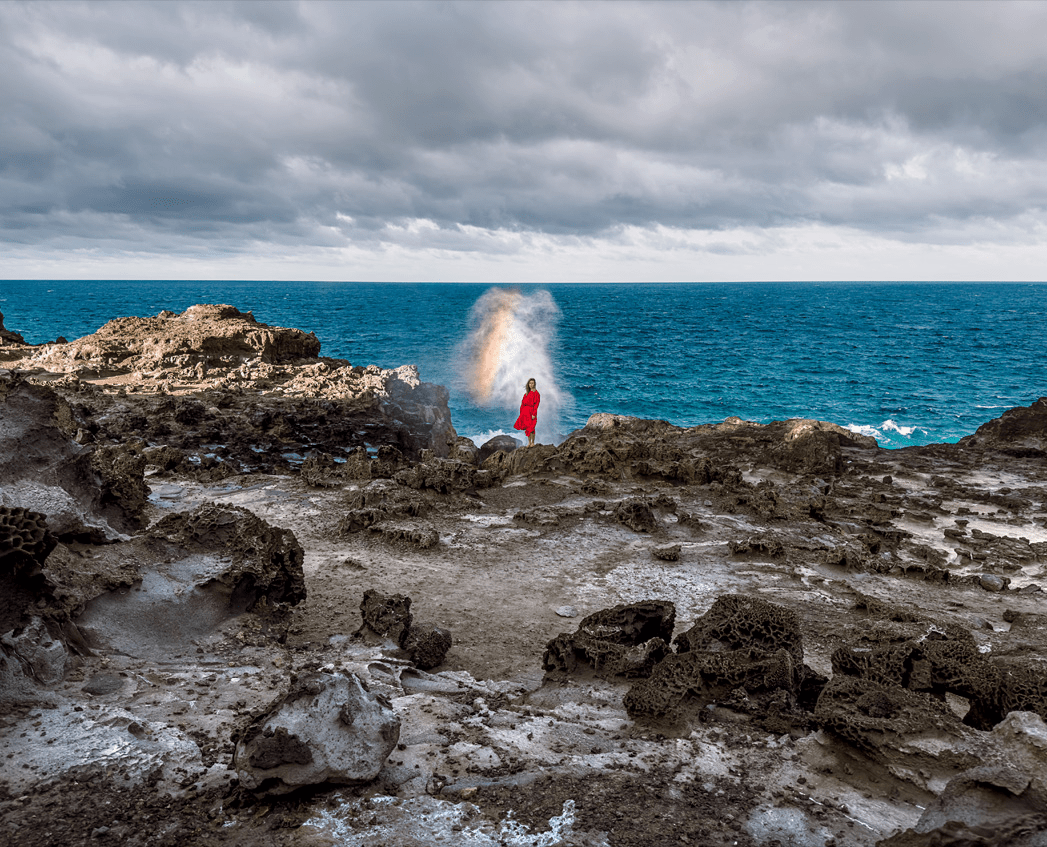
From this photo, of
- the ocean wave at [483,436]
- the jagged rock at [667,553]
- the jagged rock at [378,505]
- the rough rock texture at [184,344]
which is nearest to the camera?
the jagged rock at [667,553]

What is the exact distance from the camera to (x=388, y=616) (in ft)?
19.3

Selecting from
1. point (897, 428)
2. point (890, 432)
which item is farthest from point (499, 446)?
point (897, 428)

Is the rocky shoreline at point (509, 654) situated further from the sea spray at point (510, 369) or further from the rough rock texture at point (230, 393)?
the sea spray at point (510, 369)

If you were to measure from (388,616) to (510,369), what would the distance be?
28.5 m

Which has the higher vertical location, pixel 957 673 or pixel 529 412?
pixel 529 412

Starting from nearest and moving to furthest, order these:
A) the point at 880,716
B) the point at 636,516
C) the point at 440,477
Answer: the point at 880,716, the point at 636,516, the point at 440,477

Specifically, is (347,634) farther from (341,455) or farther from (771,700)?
(341,455)

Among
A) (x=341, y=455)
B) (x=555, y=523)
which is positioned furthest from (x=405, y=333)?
(x=555, y=523)

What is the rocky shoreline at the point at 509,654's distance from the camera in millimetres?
3299

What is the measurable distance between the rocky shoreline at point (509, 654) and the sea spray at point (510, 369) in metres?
13.9

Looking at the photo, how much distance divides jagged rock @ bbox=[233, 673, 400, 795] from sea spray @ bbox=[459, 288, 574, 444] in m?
20.0

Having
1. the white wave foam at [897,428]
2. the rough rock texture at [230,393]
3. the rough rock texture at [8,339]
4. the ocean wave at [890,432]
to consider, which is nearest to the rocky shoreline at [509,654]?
the rough rock texture at [230,393]

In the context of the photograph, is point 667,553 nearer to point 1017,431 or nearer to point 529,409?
point 529,409

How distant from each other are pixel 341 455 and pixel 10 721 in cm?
1152
